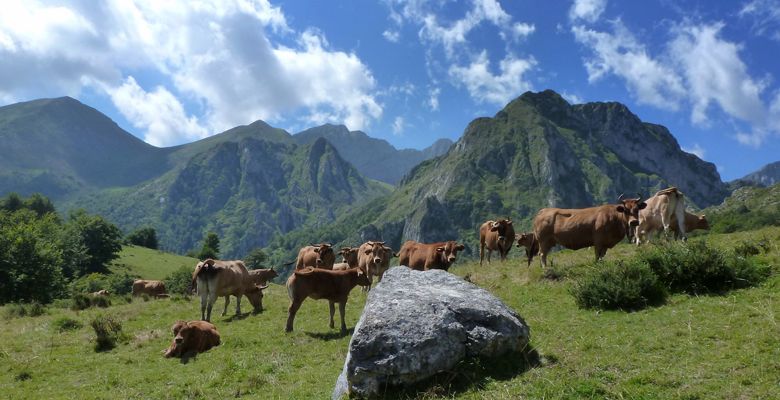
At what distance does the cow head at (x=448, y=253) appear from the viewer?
1948 centimetres

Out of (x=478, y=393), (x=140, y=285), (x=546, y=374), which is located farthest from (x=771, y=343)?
(x=140, y=285)

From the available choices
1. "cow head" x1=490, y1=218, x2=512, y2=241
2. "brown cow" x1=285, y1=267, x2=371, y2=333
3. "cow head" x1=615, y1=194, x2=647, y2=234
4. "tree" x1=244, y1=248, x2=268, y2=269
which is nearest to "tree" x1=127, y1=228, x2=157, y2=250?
"tree" x1=244, y1=248, x2=268, y2=269

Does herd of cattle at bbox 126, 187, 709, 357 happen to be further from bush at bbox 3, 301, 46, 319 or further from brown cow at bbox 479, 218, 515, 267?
bush at bbox 3, 301, 46, 319

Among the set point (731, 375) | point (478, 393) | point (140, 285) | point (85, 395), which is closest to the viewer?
point (731, 375)

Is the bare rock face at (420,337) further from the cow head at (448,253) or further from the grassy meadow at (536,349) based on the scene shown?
the cow head at (448,253)

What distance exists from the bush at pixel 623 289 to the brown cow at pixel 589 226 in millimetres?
5239

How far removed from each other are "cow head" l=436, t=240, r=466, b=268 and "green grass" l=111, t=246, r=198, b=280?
78442 mm

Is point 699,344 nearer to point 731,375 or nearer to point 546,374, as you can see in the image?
point 731,375

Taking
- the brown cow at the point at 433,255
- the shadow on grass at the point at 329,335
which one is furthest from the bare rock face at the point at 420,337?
the brown cow at the point at 433,255

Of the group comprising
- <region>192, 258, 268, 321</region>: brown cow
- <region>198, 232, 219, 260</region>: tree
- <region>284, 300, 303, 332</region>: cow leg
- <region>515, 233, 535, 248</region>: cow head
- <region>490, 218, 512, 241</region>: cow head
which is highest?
<region>198, 232, 219, 260</region>: tree

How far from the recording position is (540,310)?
13.3 meters

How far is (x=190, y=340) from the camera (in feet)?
49.3

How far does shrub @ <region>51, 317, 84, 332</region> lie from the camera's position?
67.5 feet

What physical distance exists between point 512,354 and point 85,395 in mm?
10074
